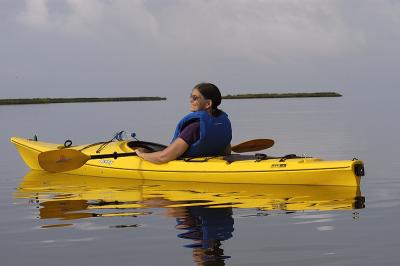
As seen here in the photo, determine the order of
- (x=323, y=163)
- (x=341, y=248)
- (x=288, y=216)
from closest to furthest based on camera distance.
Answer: (x=341, y=248) < (x=288, y=216) < (x=323, y=163)

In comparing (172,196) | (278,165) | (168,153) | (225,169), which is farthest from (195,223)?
(168,153)

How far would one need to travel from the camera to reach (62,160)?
11.2 metres

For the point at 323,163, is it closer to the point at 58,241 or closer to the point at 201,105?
the point at 201,105

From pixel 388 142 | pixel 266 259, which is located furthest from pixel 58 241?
pixel 388 142

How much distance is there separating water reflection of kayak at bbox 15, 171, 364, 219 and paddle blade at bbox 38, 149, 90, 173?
0.91 ft

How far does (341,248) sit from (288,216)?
5.25 feet

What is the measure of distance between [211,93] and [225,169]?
1149 millimetres

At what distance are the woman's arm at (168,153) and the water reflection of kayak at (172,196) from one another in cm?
35

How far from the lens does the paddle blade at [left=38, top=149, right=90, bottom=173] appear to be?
1115cm

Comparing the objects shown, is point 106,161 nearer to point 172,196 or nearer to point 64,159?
point 64,159

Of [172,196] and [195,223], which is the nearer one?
[195,223]

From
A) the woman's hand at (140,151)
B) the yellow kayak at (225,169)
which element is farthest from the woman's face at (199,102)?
the woman's hand at (140,151)

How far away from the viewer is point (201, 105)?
10328 millimetres

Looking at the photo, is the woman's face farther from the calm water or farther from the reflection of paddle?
the reflection of paddle
